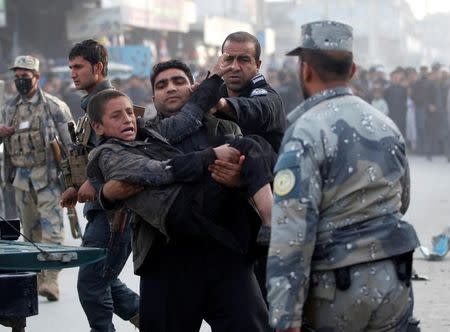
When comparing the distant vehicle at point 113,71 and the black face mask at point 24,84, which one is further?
the distant vehicle at point 113,71

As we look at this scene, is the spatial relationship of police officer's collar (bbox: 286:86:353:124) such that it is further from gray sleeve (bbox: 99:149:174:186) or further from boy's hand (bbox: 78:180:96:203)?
boy's hand (bbox: 78:180:96:203)

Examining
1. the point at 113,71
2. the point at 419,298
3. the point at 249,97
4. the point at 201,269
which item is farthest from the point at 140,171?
the point at 113,71

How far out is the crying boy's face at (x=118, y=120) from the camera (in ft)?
18.3

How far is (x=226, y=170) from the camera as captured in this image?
205 inches

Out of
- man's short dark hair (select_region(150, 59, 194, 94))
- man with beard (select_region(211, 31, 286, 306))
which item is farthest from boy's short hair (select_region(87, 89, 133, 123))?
man with beard (select_region(211, 31, 286, 306))

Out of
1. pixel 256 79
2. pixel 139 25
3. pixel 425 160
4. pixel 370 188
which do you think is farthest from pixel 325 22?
pixel 139 25

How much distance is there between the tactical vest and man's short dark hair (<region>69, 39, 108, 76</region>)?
260 centimetres

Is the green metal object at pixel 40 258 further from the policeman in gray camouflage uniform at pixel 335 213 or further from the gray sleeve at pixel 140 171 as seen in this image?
the policeman in gray camouflage uniform at pixel 335 213

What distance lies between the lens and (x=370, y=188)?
167 inches

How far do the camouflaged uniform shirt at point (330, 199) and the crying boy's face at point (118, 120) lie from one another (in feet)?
4.62

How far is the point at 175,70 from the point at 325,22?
153cm

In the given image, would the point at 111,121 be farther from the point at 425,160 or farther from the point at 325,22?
the point at 425,160

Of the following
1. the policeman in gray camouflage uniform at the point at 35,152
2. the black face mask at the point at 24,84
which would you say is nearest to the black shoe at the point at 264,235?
the policeman in gray camouflage uniform at the point at 35,152

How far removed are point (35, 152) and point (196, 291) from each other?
468 cm
